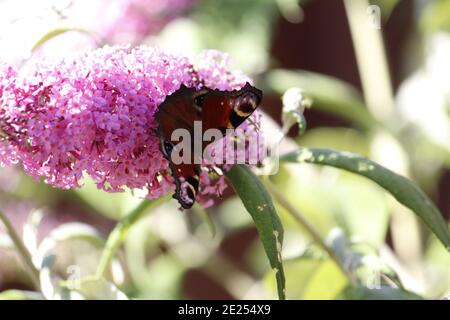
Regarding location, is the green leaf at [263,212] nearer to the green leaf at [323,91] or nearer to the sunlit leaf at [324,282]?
the sunlit leaf at [324,282]

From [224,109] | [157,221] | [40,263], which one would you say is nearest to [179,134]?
[224,109]

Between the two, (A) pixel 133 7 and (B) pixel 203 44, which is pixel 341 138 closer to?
(B) pixel 203 44

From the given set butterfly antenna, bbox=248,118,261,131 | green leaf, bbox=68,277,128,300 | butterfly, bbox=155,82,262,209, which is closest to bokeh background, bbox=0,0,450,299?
green leaf, bbox=68,277,128,300

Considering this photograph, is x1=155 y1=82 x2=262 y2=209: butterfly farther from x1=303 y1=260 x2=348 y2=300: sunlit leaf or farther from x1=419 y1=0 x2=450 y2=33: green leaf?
x1=419 y1=0 x2=450 y2=33: green leaf

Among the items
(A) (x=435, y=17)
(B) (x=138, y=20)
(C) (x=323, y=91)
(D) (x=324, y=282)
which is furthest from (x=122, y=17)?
(D) (x=324, y=282)

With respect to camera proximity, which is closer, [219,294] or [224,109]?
[224,109]

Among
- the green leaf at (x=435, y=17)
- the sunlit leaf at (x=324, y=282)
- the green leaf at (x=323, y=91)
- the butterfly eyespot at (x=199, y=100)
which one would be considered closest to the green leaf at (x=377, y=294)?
the sunlit leaf at (x=324, y=282)
